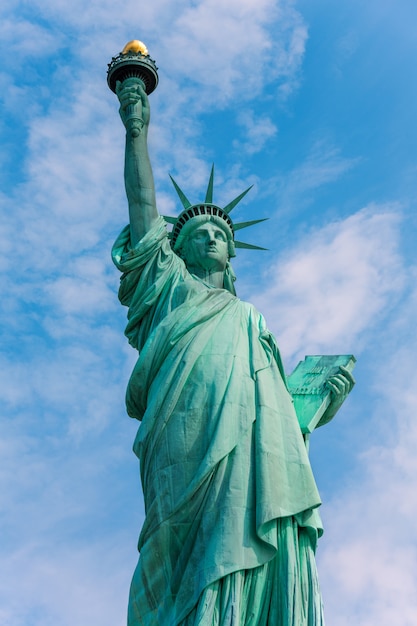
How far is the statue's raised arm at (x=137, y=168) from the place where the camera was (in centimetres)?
1498

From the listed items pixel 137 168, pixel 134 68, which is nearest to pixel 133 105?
pixel 134 68

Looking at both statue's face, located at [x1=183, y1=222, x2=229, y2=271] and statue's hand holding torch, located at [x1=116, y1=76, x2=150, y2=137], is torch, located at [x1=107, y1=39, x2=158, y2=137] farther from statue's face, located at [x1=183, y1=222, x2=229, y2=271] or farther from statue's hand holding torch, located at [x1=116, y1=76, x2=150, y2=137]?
statue's face, located at [x1=183, y1=222, x2=229, y2=271]

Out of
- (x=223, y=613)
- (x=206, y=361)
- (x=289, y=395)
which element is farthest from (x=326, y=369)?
(x=223, y=613)

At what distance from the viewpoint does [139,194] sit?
49.1 feet

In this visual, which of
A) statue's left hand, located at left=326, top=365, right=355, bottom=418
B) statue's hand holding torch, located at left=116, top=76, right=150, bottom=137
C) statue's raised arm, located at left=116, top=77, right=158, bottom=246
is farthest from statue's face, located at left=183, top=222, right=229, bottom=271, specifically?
statue's left hand, located at left=326, top=365, right=355, bottom=418

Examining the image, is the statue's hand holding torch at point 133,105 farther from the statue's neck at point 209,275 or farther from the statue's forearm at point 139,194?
the statue's neck at point 209,275

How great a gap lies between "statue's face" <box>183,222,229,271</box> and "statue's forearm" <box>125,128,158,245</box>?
2.52 feet

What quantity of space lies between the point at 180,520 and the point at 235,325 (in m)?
2.74

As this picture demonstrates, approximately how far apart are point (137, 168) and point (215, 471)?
14.0 feet

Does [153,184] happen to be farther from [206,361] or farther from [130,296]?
[206,361]

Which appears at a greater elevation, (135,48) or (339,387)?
(135,48)

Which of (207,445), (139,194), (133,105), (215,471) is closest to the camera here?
(215,471)

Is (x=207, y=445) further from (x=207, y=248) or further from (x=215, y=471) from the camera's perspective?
(x=207, y=248)

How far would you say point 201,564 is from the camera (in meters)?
12.2
